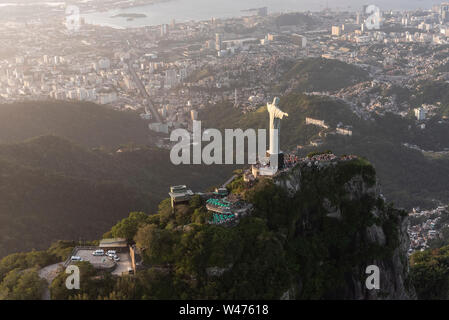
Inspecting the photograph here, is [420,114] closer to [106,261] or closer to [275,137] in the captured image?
[275,137]

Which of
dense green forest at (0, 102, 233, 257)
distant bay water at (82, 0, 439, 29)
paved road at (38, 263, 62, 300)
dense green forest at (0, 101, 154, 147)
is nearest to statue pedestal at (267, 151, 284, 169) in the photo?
paved road at (38, 263, 62, 300)

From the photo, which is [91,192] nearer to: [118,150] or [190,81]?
[118,150]

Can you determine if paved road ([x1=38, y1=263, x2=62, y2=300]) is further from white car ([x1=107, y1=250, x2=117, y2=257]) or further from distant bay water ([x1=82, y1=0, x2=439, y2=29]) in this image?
distant bay water ([x1=82, y1=0, x2=439, y2=29])

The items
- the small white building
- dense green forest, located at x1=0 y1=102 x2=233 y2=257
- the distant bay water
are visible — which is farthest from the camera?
the distant bay water

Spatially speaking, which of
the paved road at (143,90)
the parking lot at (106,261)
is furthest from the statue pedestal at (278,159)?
the paved road at (143,90)

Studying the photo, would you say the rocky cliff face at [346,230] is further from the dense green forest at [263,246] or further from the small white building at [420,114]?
the small white building at [420,114]

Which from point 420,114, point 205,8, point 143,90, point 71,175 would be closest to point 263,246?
point 71,175
